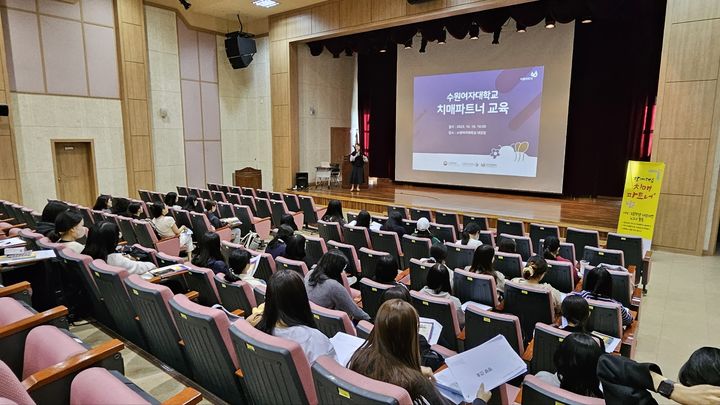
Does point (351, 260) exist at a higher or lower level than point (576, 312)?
lower

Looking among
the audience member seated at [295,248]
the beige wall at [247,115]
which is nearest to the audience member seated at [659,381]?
the audience member seated at [295,248]

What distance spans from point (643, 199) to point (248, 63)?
9900 mm

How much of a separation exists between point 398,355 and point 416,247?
10.6 feet

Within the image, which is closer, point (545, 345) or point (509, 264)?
point (545, 345)

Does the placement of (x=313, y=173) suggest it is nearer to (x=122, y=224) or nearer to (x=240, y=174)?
(x=240, y=174)

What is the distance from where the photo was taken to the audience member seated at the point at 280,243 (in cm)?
422

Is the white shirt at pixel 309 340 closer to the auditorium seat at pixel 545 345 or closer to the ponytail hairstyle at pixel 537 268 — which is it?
the auditorium seat at pixel 545 345

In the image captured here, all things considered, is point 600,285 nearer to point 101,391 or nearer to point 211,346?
point 211,346

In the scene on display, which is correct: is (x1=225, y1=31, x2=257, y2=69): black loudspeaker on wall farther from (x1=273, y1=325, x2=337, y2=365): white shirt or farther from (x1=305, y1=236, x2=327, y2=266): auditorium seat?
(x1=273, y1=325, x2=337, y2=365): white shirt

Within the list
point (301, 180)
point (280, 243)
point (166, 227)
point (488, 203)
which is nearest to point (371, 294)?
point (280, 243)

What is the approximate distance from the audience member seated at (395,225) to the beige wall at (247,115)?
739 cm

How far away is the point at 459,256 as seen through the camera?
436 cm

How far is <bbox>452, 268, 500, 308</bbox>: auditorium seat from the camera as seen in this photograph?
3213mm

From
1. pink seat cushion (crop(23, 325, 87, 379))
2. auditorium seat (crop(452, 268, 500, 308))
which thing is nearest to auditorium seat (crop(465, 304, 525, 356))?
auditorium seat (crop(452, 268, 500, 308))
